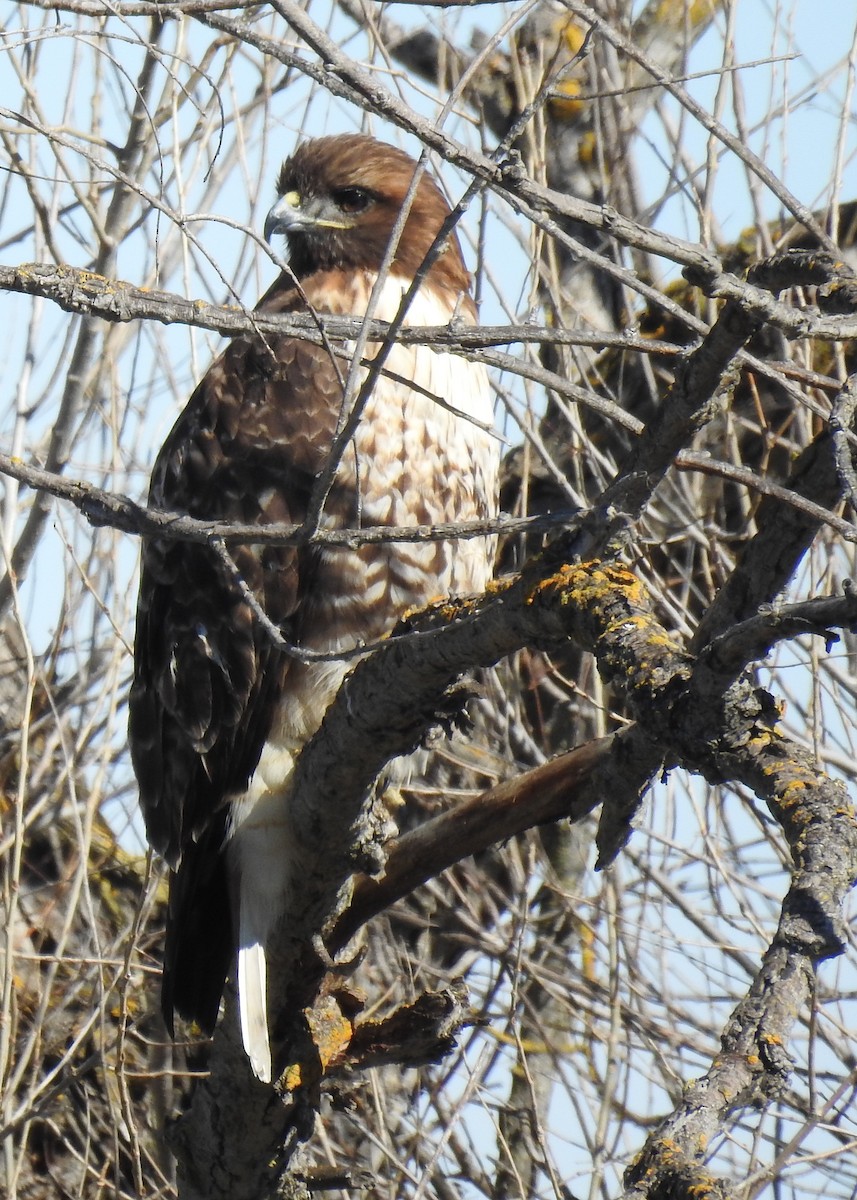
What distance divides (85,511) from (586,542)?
2.42ft

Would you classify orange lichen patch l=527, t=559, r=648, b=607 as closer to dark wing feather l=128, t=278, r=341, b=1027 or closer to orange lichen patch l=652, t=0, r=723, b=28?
dark wing feather l=128, t=278, r=341, b=1027

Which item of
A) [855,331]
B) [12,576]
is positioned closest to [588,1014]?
[12,576]

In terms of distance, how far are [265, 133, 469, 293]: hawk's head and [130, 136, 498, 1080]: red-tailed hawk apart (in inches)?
9.5

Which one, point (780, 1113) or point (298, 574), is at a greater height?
point (298, 574)

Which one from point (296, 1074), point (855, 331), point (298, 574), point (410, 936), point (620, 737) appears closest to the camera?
point (855, 331)

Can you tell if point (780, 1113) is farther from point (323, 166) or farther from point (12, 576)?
point (323, 166)

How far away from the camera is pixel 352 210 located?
4.10 metres

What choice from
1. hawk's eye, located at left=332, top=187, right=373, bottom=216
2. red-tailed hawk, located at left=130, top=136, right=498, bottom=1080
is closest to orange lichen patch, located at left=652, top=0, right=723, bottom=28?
hawk's eye, located at left=332, top=187, right=373, bottom=216

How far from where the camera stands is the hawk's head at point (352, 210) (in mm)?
4055

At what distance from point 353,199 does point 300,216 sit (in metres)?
0.16

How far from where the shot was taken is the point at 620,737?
2385 millimetres

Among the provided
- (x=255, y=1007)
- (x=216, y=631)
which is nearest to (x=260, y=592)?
(x=216, y=631)

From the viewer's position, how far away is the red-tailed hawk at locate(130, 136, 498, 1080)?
3.54 metres

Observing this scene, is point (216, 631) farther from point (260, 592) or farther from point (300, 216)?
point (300, 216)
